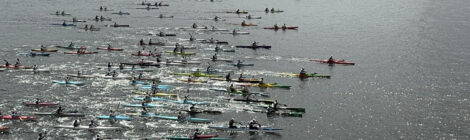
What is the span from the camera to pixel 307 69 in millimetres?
A: 94750

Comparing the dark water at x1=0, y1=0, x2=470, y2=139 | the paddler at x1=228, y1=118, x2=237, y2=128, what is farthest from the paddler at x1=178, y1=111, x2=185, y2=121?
the paddler at x1=228, y1=118, x2=237, y2=128

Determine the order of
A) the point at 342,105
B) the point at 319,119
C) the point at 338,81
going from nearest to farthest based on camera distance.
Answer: the point at 319,119 < the point at 342,105 < the point at 338,81

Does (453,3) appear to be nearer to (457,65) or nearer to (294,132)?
(457,65)

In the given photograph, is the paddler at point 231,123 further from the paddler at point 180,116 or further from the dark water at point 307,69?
the paddler at point 180,116

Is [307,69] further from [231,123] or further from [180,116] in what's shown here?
[180,116]

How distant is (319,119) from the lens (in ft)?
227

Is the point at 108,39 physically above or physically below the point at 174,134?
above

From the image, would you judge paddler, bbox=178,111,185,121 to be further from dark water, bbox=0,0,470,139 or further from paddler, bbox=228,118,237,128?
paddler, bbox=228,118,237,128

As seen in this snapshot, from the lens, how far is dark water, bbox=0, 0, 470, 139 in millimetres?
65938

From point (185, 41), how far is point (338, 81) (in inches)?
1581

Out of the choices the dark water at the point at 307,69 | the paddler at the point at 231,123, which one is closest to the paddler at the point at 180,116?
the dark water at the point at 307,69

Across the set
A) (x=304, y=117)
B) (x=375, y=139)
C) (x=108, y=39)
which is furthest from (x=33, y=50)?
(x=375, y=139)

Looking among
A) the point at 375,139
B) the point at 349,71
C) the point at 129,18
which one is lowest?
the point at 375,139

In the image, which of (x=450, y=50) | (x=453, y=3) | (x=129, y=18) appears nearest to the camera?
(x=450, y=50)
